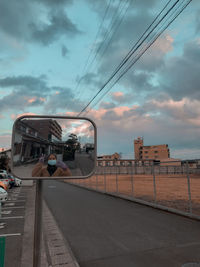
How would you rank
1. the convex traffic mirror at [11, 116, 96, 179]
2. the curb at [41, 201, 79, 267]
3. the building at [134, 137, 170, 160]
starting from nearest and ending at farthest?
1. the convex traffic mirror at [11, 116, 96, 179]
2. the curb at [41, 201, 79, 267]
3. the building at [134, 137, 170, 160]

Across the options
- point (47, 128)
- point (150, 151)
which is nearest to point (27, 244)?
point (47, 128)

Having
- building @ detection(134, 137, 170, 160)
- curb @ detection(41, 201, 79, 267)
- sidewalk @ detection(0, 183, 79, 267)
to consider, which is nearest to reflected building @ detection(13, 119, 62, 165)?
sidewalk @ detection(0, 183, 79, 267)

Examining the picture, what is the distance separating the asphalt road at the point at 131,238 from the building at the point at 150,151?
348 feet

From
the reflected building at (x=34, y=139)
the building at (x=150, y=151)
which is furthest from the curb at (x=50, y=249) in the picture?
the building at (x=150, y=151)

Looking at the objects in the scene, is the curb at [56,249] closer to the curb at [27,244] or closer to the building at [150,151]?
the curb at [27,244]

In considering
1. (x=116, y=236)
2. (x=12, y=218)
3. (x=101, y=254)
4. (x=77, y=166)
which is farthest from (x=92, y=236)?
(x=77, y=166)

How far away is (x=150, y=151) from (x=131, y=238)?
4468 inches

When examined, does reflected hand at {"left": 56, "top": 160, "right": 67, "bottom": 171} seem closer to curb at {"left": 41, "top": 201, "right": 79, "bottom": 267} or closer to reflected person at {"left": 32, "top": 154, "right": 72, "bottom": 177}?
reflected person at {"left": 32, "top": 154, "right": 72, "bottom": 177}

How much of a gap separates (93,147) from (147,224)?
240 inches

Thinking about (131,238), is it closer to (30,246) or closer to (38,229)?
(30,246)

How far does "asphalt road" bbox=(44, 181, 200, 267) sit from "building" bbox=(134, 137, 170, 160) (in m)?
106

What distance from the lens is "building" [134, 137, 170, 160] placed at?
4400 inches

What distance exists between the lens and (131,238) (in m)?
5.64

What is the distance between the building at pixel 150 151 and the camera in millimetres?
111750
